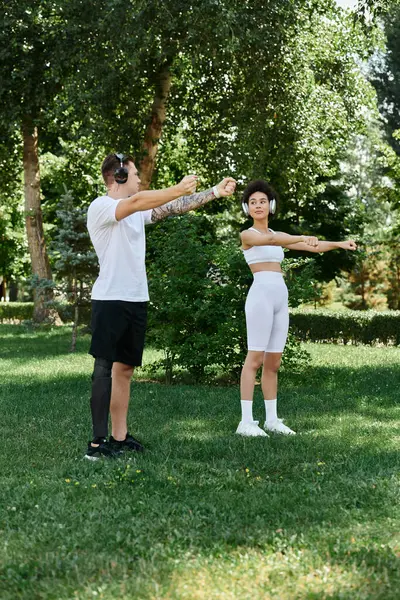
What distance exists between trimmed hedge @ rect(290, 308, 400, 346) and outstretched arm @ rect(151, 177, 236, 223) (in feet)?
48.4

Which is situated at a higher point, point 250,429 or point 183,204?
point 183,204

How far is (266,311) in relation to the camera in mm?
6727

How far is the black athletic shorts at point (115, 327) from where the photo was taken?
565 cm

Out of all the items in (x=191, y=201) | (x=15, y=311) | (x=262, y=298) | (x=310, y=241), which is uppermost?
(x=191, y=201)

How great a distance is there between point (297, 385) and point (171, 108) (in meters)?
14.7

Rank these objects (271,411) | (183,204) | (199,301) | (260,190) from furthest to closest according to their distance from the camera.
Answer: (199,301), (271,411), (260,190), (183,204)

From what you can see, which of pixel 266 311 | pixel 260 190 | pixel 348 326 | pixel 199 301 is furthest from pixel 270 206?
pixel 348 326

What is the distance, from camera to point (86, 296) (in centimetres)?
1745

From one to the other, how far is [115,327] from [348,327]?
16.4 meters

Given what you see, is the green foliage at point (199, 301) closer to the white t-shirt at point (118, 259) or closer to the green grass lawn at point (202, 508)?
the green grass lawn at point (202, 508)

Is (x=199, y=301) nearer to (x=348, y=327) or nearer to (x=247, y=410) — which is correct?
(x=247, y=410)

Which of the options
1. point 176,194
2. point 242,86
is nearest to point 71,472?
point 176,194

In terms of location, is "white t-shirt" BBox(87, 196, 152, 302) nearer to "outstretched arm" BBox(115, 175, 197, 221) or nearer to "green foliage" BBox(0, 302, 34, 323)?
"outstretched arm" BBox(115, 175, 197, 221)

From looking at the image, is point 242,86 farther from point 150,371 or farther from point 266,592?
point 266,592
